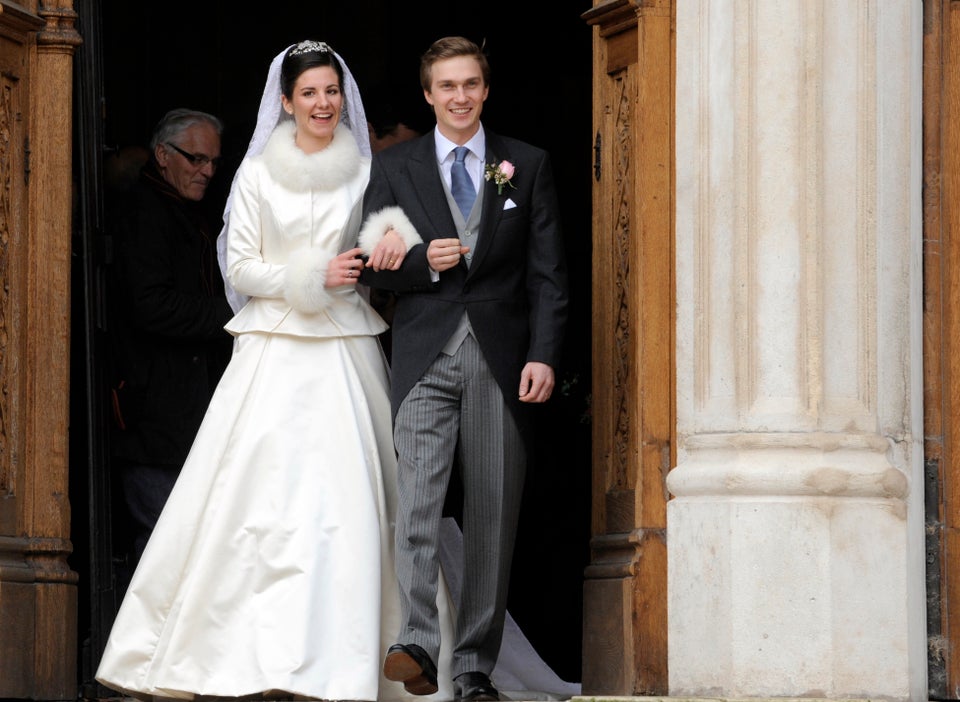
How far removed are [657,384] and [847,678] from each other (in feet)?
4.26

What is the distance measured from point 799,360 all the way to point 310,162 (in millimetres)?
1850

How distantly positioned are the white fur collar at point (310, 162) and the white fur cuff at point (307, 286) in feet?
0.99

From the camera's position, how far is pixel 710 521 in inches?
272

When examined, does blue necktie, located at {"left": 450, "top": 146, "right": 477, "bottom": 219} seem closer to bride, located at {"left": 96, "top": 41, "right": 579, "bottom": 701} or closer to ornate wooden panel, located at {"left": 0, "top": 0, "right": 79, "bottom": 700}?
bride, located at {"left": 96, "top": 41, "right": 579, "bottom": 701}

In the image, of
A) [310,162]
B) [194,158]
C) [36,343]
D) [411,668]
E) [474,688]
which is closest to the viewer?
[411,668]

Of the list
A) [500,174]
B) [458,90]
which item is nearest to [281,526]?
[500,174]

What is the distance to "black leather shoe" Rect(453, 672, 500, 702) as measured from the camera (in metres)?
7.19

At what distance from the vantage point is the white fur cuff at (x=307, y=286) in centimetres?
746

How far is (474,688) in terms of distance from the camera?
721cm

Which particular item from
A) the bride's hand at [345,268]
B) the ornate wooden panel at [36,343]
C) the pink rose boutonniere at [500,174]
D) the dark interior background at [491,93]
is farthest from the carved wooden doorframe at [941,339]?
the ornate wooden panel at [36,343]

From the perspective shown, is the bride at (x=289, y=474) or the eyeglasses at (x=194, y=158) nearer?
the bride at (x=289, y=474)

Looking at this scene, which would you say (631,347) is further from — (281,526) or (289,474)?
(281,526)

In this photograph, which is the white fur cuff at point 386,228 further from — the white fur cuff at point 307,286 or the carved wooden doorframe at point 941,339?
the carved wooden doorframe at point 941,339

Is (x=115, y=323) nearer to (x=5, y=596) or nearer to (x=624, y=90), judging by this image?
(x=5, y=596)
